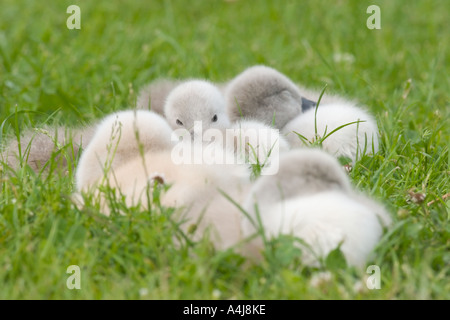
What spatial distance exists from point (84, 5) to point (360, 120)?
377 centimetres

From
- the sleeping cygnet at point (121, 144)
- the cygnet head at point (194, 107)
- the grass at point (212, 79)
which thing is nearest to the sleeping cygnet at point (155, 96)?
the grass at point (212, 79)

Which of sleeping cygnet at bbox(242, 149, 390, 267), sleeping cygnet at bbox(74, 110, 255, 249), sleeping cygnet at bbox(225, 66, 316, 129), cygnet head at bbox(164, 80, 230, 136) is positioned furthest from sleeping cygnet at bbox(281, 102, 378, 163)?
sleeping cygnet at bbox(242, 149, 390, 267)

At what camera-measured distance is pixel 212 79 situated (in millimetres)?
4617

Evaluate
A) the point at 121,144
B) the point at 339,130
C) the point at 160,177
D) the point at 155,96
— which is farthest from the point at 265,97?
the point at 160,177

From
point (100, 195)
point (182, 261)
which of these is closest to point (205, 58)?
point (100, 195)

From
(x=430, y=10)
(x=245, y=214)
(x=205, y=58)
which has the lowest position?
(x=245, y=214)

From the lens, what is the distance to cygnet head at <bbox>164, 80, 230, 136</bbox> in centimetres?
325

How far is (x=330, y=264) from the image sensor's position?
82.2 inches

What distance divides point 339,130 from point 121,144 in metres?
1.14

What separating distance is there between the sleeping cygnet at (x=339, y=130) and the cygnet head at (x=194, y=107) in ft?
1.27

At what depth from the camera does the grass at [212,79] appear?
2.09 meters

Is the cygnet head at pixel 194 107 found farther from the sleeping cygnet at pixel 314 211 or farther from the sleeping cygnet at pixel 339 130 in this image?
the sleeping cygnet at pixel 314 211

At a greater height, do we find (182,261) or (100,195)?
(100,195)
